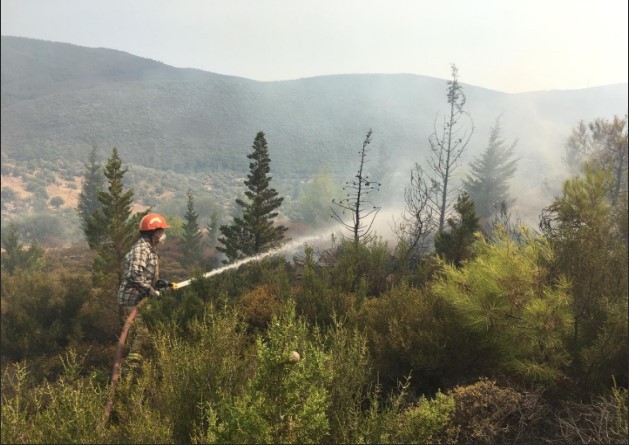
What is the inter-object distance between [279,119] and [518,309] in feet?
524

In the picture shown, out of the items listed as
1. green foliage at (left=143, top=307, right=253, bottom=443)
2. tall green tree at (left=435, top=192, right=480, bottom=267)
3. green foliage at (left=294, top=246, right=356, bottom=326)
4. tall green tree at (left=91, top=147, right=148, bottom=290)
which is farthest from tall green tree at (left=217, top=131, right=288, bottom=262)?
green foliage at (left=143, top=307, right=253, bottom=443)

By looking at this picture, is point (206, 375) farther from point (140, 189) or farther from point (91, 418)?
point (140, 189)

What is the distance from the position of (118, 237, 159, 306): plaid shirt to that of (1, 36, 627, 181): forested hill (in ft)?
275

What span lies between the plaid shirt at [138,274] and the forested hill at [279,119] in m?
83.7

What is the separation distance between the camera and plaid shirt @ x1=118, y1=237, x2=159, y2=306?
19.0ft

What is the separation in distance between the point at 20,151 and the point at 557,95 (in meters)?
168

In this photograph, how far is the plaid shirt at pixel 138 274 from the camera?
579 centimetres

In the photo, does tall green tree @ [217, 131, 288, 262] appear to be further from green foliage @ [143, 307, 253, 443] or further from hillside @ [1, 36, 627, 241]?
hillside @ [1, 36, 627, 241]

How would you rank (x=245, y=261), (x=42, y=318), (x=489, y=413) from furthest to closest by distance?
(x=245, y=261), (x=42, y=318), (x=489, y=413)

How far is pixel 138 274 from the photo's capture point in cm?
579

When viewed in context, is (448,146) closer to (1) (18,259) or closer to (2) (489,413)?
(2) (489,413)

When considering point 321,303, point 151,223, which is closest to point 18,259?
point 321,303

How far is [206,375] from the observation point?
12.8 ft

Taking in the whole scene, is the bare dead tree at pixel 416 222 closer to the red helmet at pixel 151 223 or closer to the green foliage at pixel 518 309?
the green foliage at pixel 518 309
